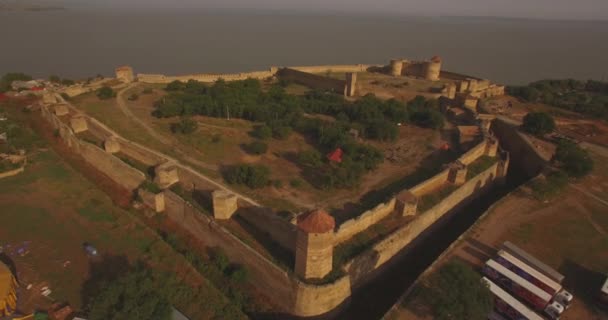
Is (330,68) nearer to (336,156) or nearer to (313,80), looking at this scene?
(313,80)

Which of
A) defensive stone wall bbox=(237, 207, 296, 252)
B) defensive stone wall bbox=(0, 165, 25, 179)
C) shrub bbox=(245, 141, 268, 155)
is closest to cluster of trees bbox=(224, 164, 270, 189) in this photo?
defensive stone wall bbox=(237, 207, 296, 252)

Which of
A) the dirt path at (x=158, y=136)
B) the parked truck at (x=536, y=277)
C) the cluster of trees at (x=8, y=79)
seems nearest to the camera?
the parked truck at (x=536, y=277)

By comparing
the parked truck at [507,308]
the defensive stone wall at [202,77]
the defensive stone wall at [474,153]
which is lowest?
the parked truck at [507,308]

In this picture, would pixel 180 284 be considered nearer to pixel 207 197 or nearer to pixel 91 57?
pixel 207 197

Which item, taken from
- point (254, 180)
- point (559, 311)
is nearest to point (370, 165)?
point (254, 180)

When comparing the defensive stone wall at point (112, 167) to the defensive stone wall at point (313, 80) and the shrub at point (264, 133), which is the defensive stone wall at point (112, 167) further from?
the defensive stone wall at point (313, 80)

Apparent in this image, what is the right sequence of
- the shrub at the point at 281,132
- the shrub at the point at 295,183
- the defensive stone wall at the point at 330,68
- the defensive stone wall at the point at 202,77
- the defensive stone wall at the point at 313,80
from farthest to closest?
the defensive stone wall at the point at 330,68, the defensive stone wall at the point at 202,77, the defensive stone wall at the point at 313,80, the shrub at the point at 281,132, the shrub at the point at 295,183

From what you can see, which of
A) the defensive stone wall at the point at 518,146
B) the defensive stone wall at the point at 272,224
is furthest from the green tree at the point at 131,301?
the defensive stone wall at the point at 518,146
